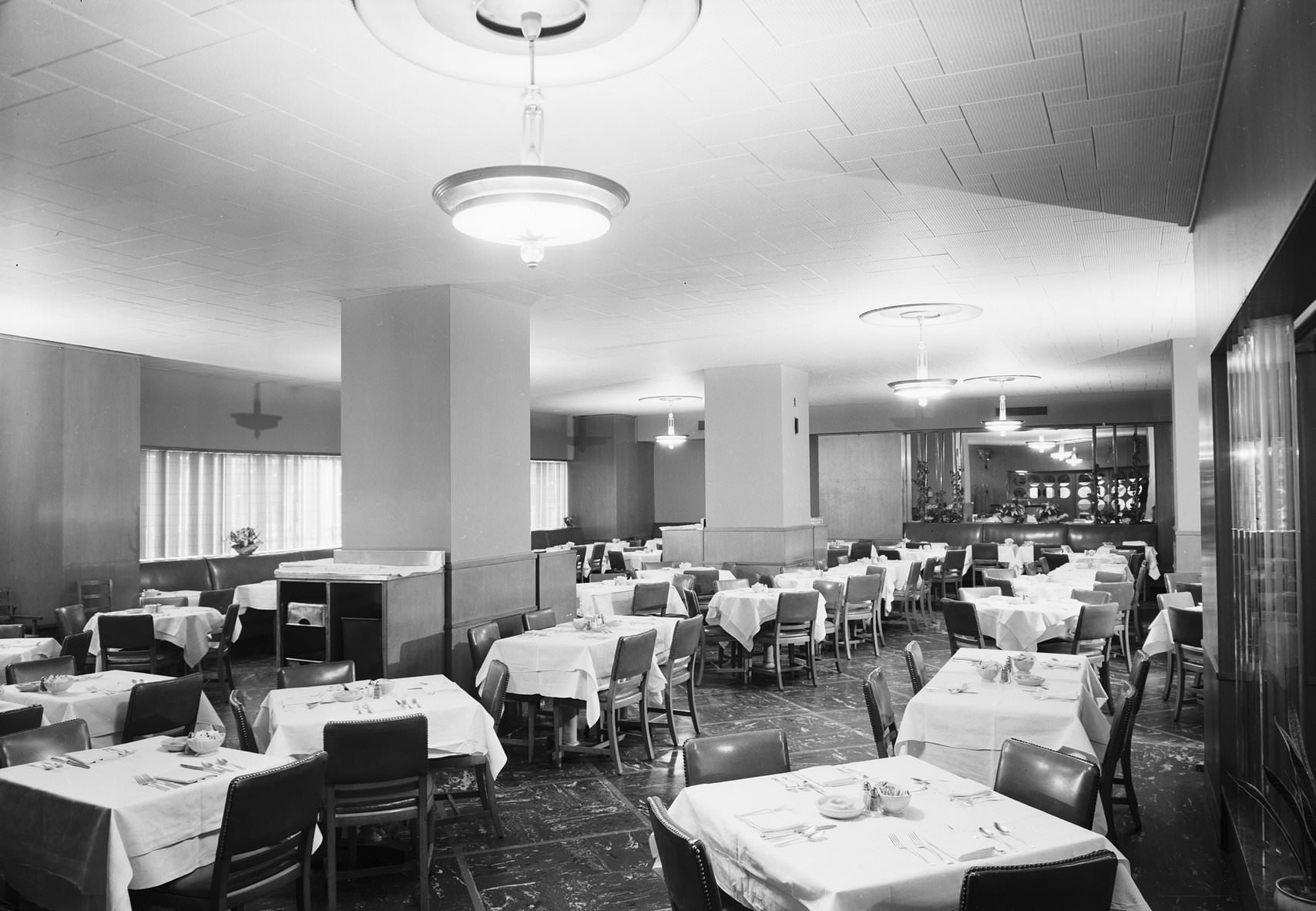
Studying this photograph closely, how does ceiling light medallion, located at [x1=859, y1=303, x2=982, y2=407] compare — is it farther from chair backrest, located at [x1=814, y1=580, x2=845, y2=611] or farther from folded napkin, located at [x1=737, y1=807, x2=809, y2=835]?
folded napkin, located at [x1=737, y1=807, x2=809, y2=835]

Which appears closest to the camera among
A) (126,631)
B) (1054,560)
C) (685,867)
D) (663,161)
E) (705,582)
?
(685,867)

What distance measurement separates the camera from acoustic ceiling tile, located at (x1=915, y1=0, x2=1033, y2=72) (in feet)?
10.1

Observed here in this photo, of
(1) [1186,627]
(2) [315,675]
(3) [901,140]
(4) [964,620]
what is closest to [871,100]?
(3) [901,140]

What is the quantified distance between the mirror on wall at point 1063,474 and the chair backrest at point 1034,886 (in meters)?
14.4

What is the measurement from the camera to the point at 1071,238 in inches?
234

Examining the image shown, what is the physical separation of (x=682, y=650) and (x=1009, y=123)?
3.75 m

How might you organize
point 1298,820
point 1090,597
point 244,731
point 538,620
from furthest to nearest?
point 1090,597 < point 538,620 < point 244,731 < point 1298,820

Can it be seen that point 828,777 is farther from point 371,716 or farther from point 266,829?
point 371,716

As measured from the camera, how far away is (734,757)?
3316 mm

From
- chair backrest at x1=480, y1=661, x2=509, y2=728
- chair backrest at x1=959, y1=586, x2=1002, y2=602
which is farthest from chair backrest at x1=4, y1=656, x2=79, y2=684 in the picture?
chair backrest at x1=959, y1=586, x2=1002, y2=602

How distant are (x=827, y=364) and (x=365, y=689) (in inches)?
327

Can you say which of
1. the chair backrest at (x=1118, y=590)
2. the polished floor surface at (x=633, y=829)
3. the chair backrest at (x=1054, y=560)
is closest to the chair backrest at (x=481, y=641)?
the polished floor surface at (x=633, y=829)

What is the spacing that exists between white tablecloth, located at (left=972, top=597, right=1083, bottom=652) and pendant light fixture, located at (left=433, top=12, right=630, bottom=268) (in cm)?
485

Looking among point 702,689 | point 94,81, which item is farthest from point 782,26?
point 702,689
